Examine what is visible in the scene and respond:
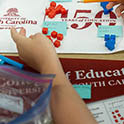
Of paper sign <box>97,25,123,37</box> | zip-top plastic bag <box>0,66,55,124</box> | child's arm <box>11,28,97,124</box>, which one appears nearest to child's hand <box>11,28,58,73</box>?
child's arm <box>11,28,97,124</box>

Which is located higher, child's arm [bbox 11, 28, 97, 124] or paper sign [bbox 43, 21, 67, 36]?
paper sign [bbox 43, 21, 67, 36]

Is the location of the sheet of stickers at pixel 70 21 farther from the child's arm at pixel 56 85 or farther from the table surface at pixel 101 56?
the child's arm at pixel 56 85

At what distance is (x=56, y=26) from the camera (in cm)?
68

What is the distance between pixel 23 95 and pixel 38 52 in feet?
0.46

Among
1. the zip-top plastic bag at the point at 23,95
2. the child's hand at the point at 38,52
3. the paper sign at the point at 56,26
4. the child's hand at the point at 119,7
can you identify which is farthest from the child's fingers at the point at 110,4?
the zip-top plastic bag at the point at 23,95

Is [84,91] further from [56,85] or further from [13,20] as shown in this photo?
[13,20]

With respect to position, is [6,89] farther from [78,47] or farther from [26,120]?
[78,47]

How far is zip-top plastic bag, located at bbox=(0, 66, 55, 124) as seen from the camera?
0.99ft

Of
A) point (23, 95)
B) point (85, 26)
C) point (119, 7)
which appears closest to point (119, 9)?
point (119, 7)

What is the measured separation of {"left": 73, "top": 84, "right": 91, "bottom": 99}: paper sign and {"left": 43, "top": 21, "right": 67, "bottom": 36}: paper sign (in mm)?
197

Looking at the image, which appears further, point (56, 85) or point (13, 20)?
point (13, 20)

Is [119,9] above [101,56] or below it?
above

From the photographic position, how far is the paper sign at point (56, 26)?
0.67 meters

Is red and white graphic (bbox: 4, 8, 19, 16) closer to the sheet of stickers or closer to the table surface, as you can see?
the sheet of stickers
